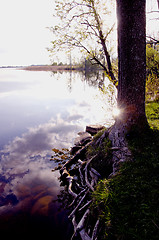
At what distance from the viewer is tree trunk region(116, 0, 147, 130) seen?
490 cm

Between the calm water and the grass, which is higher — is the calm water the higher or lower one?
the lower one

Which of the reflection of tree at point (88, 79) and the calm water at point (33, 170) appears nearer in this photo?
the calm water at point (33, 170)

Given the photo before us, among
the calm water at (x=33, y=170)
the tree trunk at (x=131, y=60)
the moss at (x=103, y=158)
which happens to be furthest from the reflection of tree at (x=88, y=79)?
the tree trunk at (x=131, y=60)

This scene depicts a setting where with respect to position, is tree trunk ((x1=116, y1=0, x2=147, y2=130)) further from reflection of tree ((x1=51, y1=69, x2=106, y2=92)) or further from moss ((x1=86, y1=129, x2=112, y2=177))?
reflection of tree ((x1=51, y1=69, x2=106, y2=92))

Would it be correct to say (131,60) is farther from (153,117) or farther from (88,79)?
(88,79)

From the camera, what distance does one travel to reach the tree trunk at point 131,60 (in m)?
4.90

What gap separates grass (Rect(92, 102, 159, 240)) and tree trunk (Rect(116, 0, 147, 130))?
1.25 meters

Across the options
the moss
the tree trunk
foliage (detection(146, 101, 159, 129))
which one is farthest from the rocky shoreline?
foliage (detection(146, 101, 159, 129))

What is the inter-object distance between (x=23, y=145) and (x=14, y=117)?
24.7 feet

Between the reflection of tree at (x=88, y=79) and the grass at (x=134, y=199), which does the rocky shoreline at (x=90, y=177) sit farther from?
the reflection of tree at (x=88, y=79)

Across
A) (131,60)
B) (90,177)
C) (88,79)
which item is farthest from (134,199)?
(88,79)

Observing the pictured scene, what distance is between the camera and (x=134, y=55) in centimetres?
508

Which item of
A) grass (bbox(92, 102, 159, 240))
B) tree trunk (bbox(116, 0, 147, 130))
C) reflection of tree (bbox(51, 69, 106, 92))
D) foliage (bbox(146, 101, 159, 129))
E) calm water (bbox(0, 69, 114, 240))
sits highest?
reflection of tree (bbox(51, 69, 106, 92))

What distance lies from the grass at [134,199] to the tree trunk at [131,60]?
1249 millimetres
